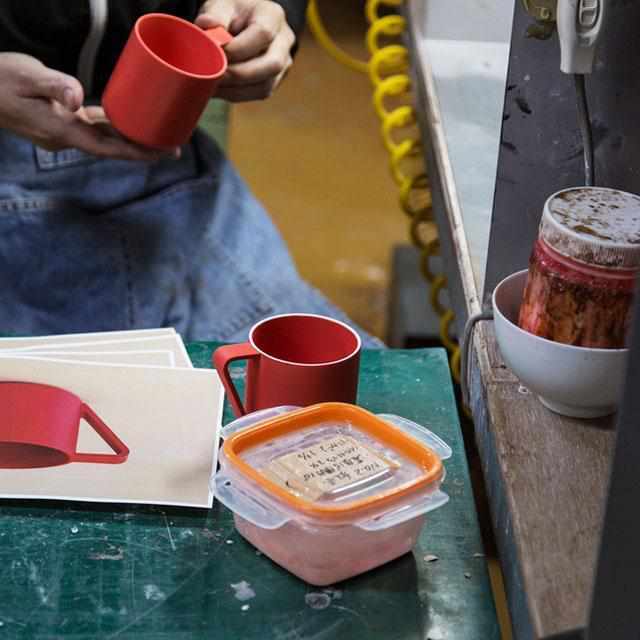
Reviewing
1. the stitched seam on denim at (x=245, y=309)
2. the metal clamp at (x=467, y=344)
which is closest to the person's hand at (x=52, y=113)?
the stitched seam on denim at (x=245, y=309)

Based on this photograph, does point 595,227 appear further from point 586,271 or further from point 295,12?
point 295,12

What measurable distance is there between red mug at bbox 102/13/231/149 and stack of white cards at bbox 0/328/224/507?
22 centimetres

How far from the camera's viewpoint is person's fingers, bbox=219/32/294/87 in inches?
50.4

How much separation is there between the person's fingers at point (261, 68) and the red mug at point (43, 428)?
49 centimetres

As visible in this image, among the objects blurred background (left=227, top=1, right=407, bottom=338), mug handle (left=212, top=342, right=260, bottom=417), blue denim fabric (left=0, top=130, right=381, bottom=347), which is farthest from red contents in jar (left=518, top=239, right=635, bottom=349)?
blurred background (left=227, top=1, right=407, bottom=338)

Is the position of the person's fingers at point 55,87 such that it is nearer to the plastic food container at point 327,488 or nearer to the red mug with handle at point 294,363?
the red mug with handle at point 294,363

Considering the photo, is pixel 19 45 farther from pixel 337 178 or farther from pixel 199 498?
pixel 337 178

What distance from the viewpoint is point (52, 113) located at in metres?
1.23

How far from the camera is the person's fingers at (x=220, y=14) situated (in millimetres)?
1237

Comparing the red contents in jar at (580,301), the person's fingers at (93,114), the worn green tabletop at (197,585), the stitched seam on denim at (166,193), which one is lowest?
the stitched seam on denim at (166,193)

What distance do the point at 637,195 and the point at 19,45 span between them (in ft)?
2.68

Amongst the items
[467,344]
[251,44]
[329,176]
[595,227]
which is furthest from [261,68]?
[329,176]

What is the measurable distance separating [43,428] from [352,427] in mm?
254

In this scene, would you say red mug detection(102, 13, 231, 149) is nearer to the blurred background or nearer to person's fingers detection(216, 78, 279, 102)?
person's fingers detection(216, 78, 279, 102)
